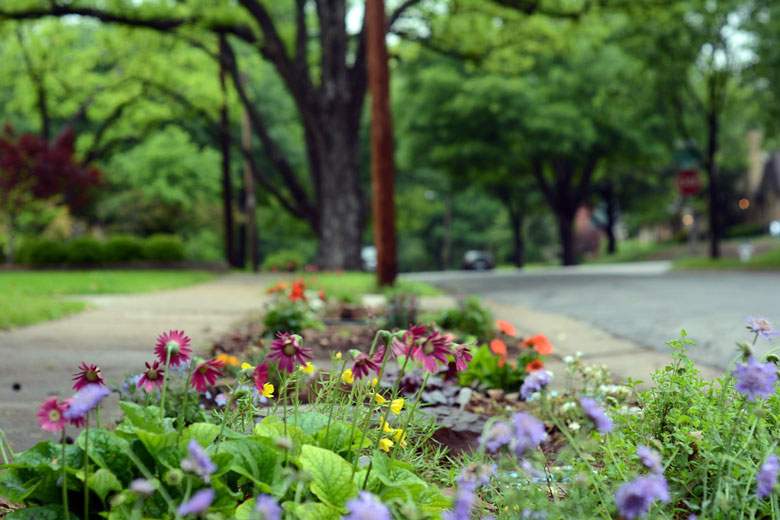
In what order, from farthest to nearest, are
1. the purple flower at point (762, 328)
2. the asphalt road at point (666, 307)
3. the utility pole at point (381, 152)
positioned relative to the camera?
the utility pole at point (381, 152) < the asphalt road at point (666, 307) < the purple flower at point (762, 328)

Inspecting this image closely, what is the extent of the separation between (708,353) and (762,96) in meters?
16.2

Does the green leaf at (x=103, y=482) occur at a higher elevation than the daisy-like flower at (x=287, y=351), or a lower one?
lower

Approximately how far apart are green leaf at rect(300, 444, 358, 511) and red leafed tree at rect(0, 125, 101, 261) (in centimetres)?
1744

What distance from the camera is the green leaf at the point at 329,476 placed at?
5.22 feet

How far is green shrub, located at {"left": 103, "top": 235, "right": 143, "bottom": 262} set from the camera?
18.2 meters

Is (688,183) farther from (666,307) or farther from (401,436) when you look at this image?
(401,436)

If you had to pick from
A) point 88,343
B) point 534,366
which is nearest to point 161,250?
point 88,343

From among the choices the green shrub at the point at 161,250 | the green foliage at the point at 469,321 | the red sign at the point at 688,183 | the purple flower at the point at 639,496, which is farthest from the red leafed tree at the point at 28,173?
the purple flower at the point at 639,496

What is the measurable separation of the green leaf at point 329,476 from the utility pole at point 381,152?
25.9 ft

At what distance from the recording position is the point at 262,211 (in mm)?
34219

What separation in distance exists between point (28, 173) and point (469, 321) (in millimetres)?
15502

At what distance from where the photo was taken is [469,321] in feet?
15.8

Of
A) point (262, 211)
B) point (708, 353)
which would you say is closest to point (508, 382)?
point (708, 353)

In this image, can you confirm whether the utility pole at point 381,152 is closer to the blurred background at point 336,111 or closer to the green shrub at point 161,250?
the blurred background at point 336,111
